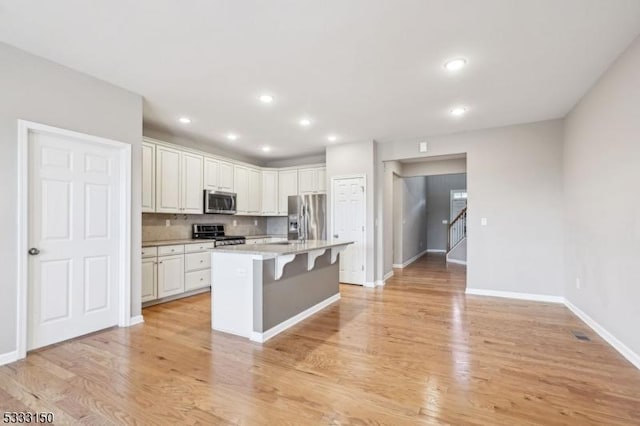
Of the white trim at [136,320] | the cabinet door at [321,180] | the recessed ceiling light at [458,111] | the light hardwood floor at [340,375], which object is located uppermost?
the recessed ceiling light at [458,111]

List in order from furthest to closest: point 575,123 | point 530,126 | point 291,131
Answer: point 291,131 → point 530,126 → point 575,123

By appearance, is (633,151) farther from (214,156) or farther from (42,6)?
(214,156)

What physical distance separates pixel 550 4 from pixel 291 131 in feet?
11.7

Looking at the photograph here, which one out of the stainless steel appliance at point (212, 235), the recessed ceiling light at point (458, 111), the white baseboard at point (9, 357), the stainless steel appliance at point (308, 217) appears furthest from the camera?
the stainless steel appliance at point (308, 217)

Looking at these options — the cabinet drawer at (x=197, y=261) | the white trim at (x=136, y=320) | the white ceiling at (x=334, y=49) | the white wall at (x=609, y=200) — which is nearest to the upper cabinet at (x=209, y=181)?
the cabinet drawer at (x=197, y=261)

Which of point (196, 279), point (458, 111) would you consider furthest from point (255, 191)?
point (458, 111)

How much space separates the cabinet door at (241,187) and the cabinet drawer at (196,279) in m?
1.53

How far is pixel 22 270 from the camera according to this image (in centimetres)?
259

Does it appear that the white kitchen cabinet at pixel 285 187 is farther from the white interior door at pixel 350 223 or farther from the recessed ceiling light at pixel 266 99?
the recessed ceiling light at pixel 266 99

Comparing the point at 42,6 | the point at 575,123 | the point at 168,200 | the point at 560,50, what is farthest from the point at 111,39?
the point at 575,123

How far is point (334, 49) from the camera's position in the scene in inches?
101

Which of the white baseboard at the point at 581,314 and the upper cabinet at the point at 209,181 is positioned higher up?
the upper cabinet at the point at 209,181

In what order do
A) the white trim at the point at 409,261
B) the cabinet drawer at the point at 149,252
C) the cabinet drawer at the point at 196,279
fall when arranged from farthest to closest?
the white trim at the point at 409,261
the cabinet drawer at the point at 196,279
the cabinet drawer at the point at 149,252

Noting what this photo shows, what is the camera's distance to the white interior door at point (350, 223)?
5.57 metres
